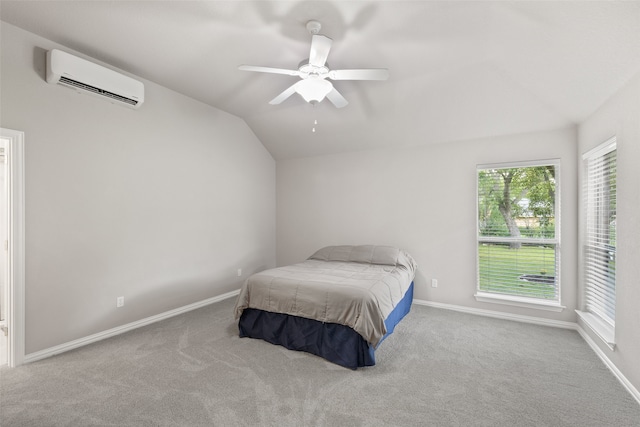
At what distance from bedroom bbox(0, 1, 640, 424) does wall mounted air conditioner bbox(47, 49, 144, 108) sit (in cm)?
15

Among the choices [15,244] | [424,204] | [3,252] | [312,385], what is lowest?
[312,385]

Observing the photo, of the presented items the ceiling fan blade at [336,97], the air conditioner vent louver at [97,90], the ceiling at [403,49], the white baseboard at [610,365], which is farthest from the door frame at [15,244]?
the white baseboard at [610,365]

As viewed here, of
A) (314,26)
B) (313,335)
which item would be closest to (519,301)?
(313,335)

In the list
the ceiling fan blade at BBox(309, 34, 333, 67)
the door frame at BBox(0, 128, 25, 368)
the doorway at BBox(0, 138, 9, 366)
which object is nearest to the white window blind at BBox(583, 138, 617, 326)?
the ceiling fan blade at BBox(309, 34, 333, 67)

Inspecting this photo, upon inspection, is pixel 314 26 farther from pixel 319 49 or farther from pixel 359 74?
pixel 359 74

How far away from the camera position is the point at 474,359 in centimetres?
262

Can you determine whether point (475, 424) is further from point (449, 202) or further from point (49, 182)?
point (49, 182)

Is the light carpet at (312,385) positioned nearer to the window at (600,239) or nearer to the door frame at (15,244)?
the door frame at (15,244)

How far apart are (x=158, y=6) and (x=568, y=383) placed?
13.9 ft

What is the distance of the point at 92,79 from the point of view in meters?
2.75

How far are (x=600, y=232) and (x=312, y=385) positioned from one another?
3.05 m

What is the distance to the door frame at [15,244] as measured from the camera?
245cm

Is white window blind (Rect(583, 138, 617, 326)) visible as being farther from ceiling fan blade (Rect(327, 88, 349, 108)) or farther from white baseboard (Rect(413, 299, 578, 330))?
ceiling fan blade (Rect(327, 88, 349, 108))

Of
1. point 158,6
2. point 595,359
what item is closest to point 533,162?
point 595,359
